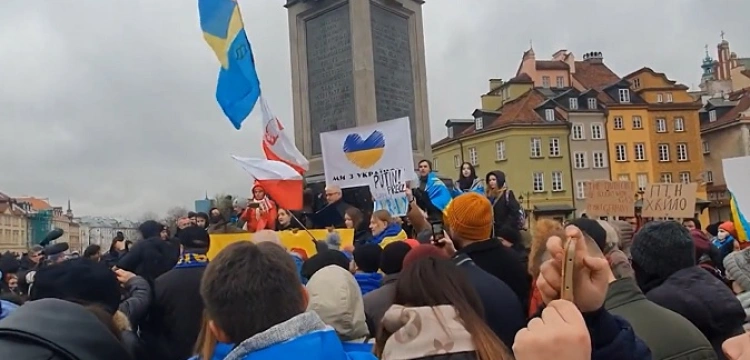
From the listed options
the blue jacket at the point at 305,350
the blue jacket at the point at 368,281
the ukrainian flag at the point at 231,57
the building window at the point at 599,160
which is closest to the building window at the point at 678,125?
the building window at the point at 599,160

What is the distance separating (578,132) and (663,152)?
8176 mm

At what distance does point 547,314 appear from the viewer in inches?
61.3

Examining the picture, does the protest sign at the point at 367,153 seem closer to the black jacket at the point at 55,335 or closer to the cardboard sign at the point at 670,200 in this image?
the cardboard sign at the point at 670,200

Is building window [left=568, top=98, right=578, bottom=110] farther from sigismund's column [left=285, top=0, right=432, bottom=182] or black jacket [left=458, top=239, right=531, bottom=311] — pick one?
black jacket [left=458, top=239, right=531, bottom=311]

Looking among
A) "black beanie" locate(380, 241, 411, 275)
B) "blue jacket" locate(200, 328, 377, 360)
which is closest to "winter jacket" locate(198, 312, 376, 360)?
"blue jacket" locate(200, 328, 377, 360)

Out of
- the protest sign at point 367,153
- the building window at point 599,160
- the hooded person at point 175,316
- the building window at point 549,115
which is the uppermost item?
the building window at point 549,115

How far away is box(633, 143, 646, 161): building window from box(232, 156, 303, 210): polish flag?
180ft

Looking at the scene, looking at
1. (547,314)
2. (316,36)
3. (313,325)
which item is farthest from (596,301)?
(316,36)

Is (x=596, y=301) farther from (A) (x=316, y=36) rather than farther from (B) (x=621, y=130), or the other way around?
(B) (x=621, y=130)

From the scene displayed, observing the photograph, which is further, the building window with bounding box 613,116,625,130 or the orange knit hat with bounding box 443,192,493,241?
the building window with bounding box 613,116,625,130

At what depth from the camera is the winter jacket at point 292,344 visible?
219 cm

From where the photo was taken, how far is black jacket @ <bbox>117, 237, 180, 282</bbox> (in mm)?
5367

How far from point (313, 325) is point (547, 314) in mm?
934

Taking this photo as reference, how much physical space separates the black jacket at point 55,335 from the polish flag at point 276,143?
7625 mm
